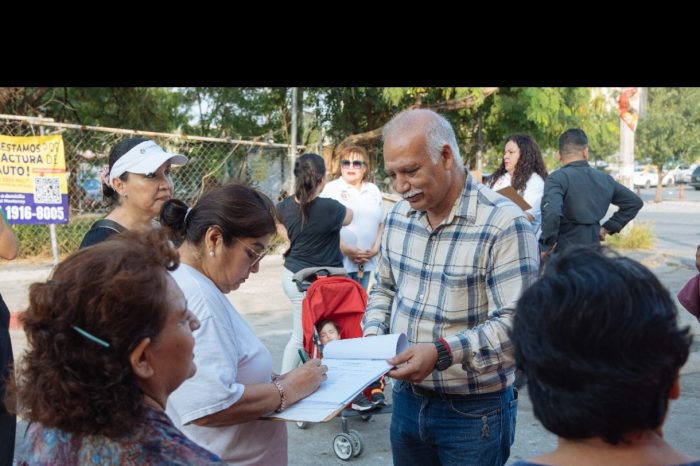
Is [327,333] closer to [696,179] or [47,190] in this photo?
[47,190]

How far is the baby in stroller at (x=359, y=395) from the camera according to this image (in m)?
4.48

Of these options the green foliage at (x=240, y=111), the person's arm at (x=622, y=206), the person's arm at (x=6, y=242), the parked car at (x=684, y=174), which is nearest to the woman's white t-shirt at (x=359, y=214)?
the person's arm at (x=622, y=206)

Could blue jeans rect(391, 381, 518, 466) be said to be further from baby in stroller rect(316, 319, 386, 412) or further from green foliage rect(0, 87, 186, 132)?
green foliage rect(0, 87, 186, 132)

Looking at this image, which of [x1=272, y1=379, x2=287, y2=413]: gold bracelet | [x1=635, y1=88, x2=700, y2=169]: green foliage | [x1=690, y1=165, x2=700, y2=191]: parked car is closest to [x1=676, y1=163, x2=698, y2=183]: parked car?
[x1=690, y1=165, x2=700, y2=191]: parked car

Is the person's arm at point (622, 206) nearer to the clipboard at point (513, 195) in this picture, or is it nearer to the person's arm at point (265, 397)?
the clipboard at point (513, 195)

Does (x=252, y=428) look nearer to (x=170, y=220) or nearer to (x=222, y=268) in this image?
(x=222, y=268)

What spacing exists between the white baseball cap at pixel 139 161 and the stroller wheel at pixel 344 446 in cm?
209

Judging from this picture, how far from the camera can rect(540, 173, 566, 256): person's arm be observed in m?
5.54

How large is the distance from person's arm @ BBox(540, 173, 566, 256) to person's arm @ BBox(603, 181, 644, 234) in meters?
0.65

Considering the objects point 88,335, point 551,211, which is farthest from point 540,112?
point 88,335

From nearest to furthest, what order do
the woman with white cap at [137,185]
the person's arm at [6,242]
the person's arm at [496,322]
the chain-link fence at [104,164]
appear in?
the person's arm at [496,322], the person's arm at [6,242], the woman with white cap at [137,185], the chain-link fence at [104,164]
